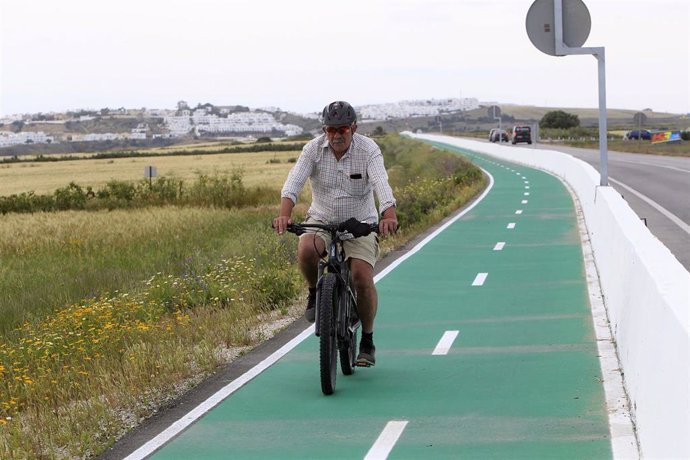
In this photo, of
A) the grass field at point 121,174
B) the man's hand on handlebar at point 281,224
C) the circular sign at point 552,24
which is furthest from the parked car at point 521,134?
the man's hand on handlebar at point 281,224

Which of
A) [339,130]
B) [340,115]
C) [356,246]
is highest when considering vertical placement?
[340,115]

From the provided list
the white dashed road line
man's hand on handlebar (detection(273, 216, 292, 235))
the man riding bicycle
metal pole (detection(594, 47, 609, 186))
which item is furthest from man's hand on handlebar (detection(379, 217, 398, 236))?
metal pole (detection(594, 47, 609, 186))

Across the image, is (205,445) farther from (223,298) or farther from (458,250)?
(458,250)

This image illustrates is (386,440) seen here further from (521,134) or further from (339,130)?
(521,134)

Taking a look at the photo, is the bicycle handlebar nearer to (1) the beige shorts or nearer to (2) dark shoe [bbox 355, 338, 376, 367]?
→ (1) the beige shorts

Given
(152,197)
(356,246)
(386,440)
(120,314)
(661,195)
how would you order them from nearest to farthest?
(386,440), (356,246), (120,314), (661,195), (152,197)

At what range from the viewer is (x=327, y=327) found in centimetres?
848

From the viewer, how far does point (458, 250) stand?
20.3 m

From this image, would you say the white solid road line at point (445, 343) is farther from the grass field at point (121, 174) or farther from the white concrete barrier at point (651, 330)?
the grass field at point (121, 174)

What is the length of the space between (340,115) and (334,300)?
1.28 metres

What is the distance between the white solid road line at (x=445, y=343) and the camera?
10688 millimetres

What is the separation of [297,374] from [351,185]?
5.73ft

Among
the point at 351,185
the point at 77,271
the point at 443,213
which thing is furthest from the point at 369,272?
the point at 443,213

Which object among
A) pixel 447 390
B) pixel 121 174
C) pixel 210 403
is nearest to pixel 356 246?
pixel 447 390
